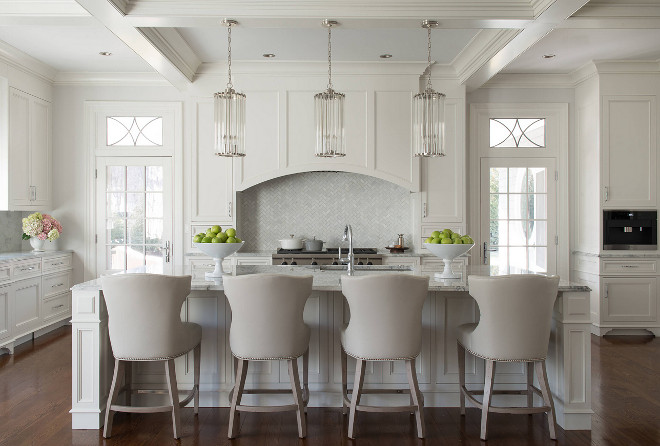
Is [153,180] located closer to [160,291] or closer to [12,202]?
[12,202]

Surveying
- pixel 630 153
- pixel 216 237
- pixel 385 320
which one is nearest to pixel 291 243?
pixel 216 237

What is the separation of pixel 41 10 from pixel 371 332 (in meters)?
3.06

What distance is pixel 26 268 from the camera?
15.5 ft

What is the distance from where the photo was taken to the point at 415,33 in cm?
440

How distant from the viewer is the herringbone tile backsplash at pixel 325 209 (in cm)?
580

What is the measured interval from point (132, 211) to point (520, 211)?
431 centimetres

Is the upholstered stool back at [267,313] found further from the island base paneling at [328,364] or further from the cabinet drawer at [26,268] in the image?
the cabinet drawer at [26,268]

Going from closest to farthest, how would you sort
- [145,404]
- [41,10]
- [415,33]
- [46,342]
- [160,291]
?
1. [160,291]
2. [145,404]
3. [41,10]
4. [415,33]
5. [46,342]

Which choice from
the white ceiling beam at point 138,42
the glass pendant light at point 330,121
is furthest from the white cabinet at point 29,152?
the glass pendant light at point 330,121

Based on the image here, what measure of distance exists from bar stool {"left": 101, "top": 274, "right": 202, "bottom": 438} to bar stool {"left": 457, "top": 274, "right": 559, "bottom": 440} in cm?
159

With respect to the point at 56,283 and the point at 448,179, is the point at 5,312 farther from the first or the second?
the point at 448,179

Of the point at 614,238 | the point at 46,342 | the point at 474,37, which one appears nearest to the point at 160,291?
the point at 46,342

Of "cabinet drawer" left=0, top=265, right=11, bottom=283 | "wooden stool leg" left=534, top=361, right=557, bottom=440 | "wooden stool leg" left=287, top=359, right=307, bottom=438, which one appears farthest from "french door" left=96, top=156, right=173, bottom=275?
"wooden stool leg" left=534, top=361, right=557, bottom=440

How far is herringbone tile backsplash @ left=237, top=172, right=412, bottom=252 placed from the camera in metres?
5.80
